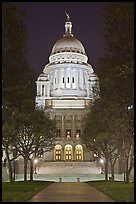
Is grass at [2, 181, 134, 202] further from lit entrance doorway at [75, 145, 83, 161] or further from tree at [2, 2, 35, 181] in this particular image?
lit entrance doorway at [75, 145, 83, 161]

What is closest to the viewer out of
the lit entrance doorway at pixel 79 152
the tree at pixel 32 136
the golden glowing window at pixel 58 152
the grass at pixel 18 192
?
the grass at pixel 18 192

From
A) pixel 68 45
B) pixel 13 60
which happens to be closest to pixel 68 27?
pixel 68 45

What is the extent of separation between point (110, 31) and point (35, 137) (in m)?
43.5

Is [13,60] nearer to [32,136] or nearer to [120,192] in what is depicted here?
[120,192]

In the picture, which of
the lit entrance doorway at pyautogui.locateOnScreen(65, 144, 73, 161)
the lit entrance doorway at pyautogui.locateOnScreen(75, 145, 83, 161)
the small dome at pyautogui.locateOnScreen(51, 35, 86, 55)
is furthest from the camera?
the small dome at pyautogui.locateOnScreen(51, 35, 86, 55)

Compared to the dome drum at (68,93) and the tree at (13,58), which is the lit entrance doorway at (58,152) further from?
the tree at (13,58)

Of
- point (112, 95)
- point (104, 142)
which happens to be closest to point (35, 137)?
point (104, 142)

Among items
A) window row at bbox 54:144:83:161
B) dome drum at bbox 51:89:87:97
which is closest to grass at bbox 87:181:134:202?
window row at bbox 54:144:83:161

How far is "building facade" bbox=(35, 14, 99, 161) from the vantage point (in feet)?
444

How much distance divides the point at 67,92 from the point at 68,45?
970 inches

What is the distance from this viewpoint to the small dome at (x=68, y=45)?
17262 cm

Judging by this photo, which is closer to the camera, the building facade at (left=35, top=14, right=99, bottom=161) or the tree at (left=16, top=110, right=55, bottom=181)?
the tree at (left=16, top=110, right=55, bottom=181)

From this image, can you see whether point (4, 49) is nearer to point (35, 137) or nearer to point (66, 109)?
point (35, 137)

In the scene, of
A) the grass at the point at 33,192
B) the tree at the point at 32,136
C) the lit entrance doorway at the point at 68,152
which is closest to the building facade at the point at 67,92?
the lit entrance doorway at the point at 68,152
